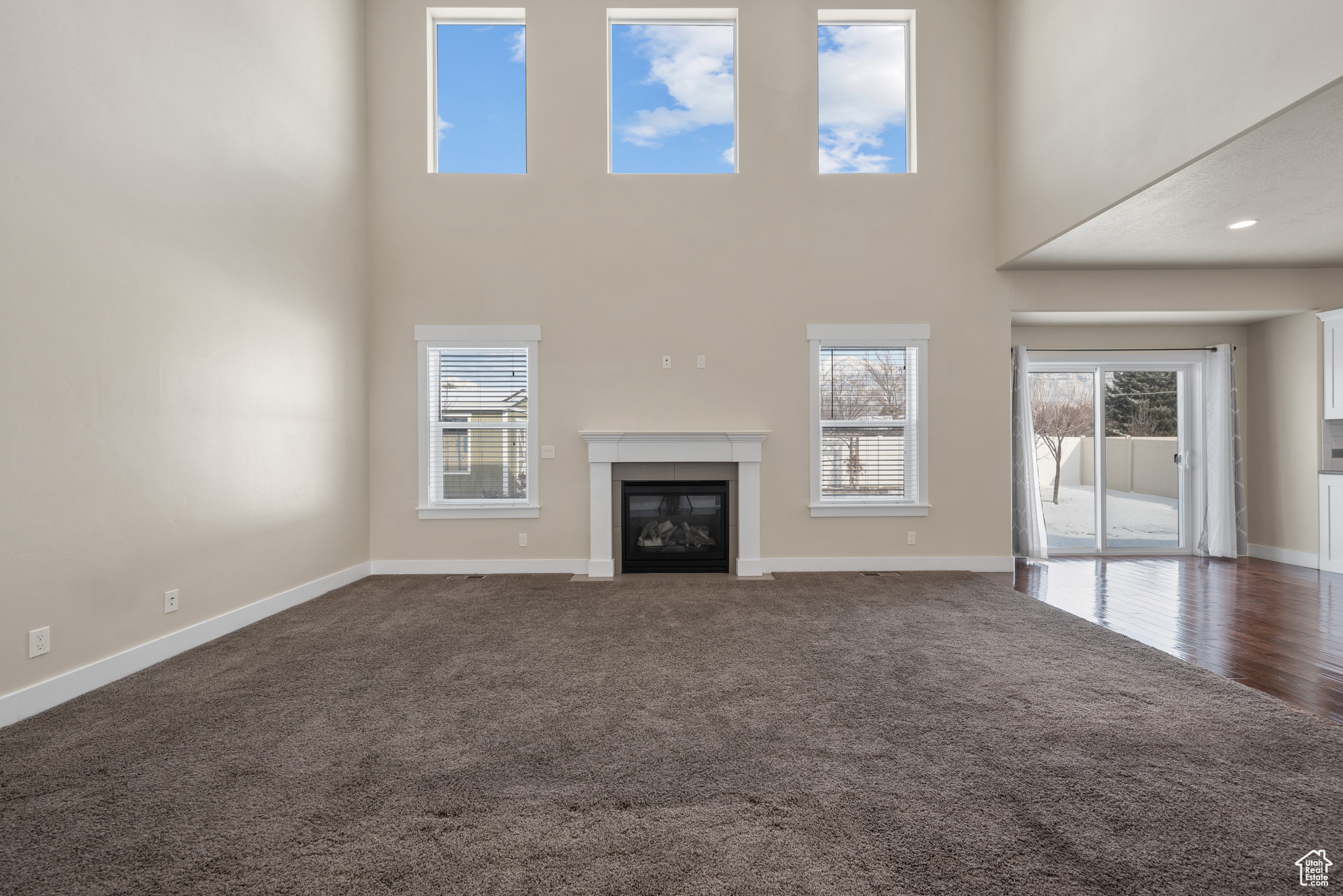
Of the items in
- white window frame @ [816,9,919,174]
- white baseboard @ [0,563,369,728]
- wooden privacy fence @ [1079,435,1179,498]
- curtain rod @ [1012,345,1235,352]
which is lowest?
white baseboard @ [0,563,369,728]

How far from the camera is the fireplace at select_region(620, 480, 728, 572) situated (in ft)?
18.5

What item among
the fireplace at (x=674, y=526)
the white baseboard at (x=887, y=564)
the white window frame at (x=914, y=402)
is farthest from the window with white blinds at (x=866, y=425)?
the fireplace at (x=674, y=526)

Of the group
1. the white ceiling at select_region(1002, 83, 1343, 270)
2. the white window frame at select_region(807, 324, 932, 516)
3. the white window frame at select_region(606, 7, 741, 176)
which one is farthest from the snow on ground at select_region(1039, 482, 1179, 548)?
the white window frame at select_region(606, 7, 741, 176)

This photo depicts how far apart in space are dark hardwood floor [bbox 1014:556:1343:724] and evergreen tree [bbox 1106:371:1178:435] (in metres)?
1.37

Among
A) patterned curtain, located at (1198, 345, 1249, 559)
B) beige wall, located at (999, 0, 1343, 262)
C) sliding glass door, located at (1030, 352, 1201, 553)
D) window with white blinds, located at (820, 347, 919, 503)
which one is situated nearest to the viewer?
beige wall, located at (999, 0, 1343, 262)

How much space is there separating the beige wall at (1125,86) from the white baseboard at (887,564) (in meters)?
2.74

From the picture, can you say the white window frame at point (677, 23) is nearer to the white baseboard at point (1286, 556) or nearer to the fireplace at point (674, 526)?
the fireplace at point (674, 526)

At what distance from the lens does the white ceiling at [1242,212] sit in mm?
3133

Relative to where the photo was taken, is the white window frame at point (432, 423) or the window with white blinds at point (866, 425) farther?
the window with white blinds at point (866, 425)

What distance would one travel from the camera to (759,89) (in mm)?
5633

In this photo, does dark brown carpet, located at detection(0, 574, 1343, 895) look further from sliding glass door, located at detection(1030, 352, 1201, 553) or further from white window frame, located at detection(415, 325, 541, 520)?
sliding glass door, located at detection(1030, 352, 1201, 553)

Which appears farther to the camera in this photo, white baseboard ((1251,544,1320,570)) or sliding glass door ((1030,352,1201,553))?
sliding glass door ((1030,352,1201,553))

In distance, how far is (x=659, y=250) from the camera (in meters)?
5.62

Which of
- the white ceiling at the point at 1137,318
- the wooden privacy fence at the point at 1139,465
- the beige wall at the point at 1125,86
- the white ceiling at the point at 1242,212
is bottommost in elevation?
the wooden privacy fence at the point at 1139,465
